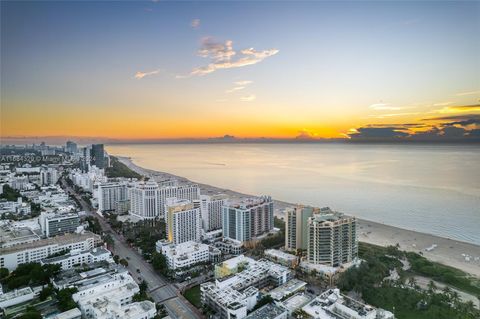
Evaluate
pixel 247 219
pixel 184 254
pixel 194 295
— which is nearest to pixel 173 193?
pixel 247 219

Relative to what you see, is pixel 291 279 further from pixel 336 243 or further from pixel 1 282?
pixel 1 282

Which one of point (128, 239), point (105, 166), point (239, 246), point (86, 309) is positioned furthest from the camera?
point (105, 166)

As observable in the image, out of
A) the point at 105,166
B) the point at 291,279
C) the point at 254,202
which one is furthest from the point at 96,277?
the point at 105,166

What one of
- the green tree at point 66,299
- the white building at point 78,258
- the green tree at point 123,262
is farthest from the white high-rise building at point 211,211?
the green tree at point 66,299

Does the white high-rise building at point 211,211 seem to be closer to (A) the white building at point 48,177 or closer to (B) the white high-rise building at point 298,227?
(B) the white high-rise building at point 298,227

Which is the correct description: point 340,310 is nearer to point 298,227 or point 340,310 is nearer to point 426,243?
point 298,227
